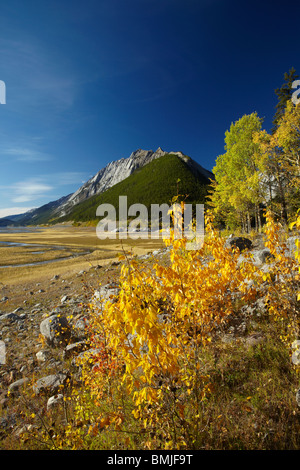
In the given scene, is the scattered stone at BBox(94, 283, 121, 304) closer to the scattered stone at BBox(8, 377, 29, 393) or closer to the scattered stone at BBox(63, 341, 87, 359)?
the scattered stone at BBox(63, 341, 87, 359)

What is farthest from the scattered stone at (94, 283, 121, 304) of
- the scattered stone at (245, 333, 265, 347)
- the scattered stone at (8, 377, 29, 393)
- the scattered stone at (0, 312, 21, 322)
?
the scattered stone at (0, 312, 21, 322)

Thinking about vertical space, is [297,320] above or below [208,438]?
above

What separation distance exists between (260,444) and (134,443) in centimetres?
176

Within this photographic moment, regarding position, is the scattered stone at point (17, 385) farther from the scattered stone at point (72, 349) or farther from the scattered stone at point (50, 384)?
the scattered stone at point (72, 349)

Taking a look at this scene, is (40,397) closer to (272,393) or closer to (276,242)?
(272,393)

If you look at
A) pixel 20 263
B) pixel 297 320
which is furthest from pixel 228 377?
pixel 20 263

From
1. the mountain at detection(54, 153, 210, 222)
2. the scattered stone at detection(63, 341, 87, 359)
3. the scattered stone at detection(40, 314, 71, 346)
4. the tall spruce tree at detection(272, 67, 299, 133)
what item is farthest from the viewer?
the mountain at detection(54, 153, 210, 222)

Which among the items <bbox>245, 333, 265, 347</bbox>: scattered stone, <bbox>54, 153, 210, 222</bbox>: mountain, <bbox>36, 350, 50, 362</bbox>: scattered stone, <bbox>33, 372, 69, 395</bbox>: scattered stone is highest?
<bbox>54, 153, 210, 222</bbox>: mountain

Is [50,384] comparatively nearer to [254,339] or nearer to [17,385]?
[17,385]

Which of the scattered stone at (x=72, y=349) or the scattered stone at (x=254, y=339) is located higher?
the scattered stone at (x=254, y=339)

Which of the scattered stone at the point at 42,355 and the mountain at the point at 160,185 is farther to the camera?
the mountain at the point at 160,185

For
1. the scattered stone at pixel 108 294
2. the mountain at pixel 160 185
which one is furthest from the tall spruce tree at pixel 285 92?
the mountain at pixel 160 185

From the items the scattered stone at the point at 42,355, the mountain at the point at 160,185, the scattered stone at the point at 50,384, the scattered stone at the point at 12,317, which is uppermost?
the mountain at the point at 160,185

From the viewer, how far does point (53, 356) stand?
7141mm
